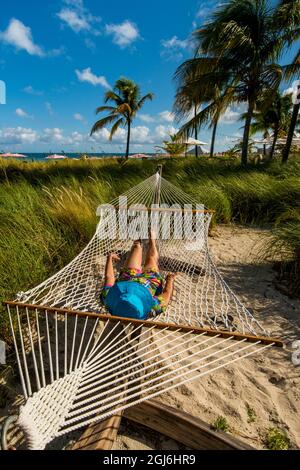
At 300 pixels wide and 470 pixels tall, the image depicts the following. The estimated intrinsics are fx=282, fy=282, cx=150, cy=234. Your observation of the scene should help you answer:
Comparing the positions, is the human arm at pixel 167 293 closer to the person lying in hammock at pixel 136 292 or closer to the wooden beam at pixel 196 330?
the person lying in hammock at pixel 136 292

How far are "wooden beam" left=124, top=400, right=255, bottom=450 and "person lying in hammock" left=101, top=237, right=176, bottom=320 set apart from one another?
0.40 meters

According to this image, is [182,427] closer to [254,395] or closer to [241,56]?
[254,395]

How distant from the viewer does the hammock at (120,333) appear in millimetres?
866

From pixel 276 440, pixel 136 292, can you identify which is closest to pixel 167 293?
pixel 136 292

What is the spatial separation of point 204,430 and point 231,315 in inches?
41.2

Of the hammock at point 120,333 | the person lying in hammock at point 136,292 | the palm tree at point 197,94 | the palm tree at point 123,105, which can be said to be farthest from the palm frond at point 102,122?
the person lying in hammock at point 136,292

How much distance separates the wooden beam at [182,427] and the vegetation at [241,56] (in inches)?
273

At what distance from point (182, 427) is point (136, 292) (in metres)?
→ 0.64

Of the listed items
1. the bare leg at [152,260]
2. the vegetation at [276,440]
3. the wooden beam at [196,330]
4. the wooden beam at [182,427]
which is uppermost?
the wooden beam at [196,330]

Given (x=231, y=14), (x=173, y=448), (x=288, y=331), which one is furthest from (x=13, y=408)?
(x=231, y=14)

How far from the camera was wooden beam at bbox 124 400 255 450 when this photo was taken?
995 mm
